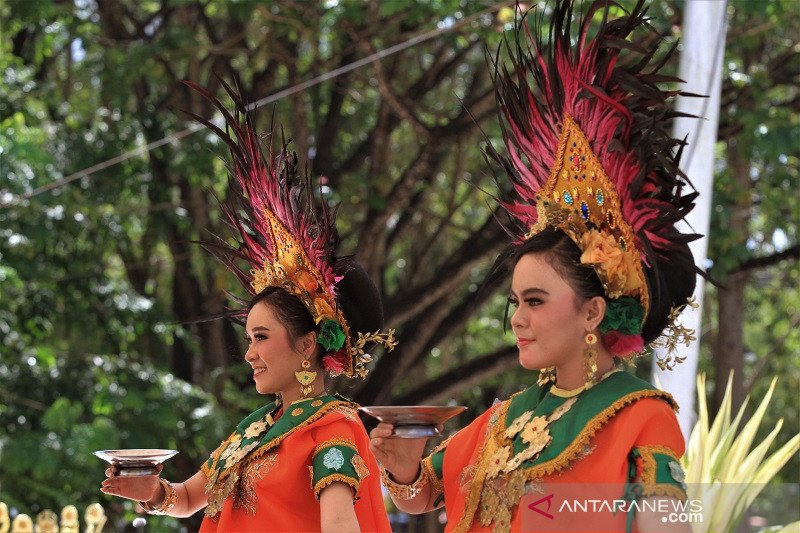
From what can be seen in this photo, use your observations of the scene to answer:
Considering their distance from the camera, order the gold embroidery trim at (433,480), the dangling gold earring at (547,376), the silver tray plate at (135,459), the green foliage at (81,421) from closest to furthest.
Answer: the dangling gold earring at (547,376)
the gold embroidery trim at (433,480)
the silver tray plate at (135,459)
the green foliage at (81,421)

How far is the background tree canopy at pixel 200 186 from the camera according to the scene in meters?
7.88

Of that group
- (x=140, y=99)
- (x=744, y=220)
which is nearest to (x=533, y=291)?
(x=744, y=220)

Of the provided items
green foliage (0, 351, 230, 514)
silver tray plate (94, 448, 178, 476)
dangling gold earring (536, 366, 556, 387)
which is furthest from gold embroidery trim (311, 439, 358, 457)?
green foliage (0, 351, 230, 514)

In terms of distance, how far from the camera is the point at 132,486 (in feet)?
11.1

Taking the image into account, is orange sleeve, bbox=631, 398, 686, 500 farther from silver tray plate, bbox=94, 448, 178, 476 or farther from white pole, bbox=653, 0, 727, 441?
white pole, bbox=653, 0, 727, 441

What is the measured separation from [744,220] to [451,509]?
6801 mm

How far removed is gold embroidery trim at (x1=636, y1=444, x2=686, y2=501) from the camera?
255cm

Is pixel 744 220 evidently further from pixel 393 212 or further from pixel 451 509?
pixel 451 509

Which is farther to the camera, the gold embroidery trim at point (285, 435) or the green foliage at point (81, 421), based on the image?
the green foliage at point (81, 421)

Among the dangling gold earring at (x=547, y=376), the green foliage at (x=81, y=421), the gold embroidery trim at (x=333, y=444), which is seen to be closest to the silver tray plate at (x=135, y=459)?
the gold embroidery trim at (x=333, y=444)

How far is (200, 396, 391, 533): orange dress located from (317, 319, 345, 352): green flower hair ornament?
0.14 meters

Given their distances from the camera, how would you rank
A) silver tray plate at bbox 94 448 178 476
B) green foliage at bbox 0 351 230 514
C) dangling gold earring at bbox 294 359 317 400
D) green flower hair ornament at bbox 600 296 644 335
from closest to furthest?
green flower hair ornament at bbox 600 296 644 335
silver tray plate at bbox 94 448 178 476
dangling gold earring at bbox 294 359 317 400
green foliage at bbox 0 351 230 514

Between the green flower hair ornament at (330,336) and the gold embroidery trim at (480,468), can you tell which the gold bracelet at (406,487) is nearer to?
the gold embroidery trim at (480,468)

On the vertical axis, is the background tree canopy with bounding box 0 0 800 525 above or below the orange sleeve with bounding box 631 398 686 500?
above
